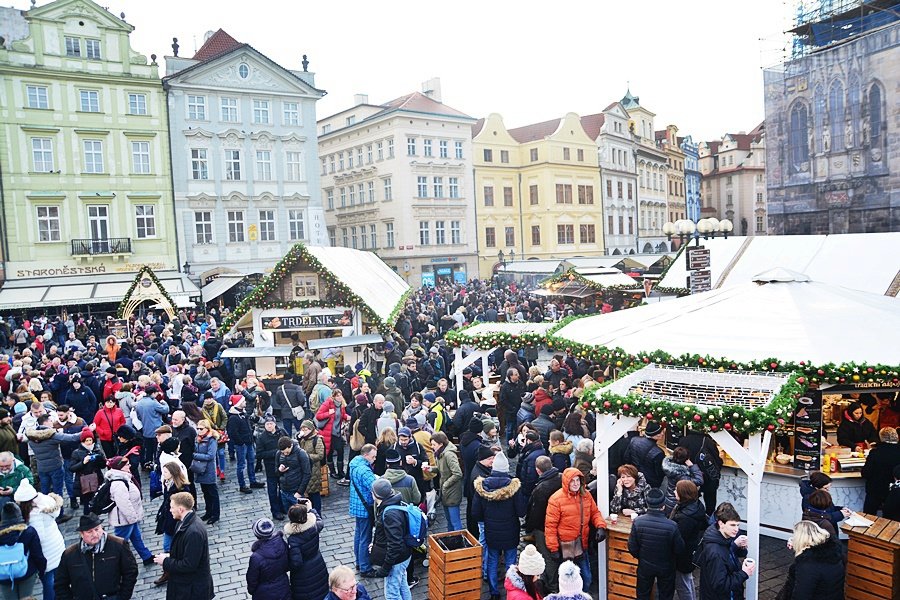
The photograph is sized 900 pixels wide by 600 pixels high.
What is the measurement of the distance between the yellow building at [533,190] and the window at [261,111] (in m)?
15.2

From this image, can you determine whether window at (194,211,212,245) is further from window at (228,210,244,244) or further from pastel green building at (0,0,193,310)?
pastel green building at (0,0,193,310)

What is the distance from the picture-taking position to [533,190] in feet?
156

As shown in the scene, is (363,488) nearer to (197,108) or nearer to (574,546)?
(574,546)

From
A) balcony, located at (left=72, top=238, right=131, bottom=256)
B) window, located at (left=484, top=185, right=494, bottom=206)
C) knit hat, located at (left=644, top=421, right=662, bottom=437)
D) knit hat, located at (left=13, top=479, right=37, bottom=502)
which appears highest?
window, located at (left=484, top=185, right=494, bottom=206)

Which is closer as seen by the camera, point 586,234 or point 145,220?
point 145,220

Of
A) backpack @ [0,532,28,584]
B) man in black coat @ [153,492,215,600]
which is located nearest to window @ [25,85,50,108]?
backpack @ [0,532,28,584]

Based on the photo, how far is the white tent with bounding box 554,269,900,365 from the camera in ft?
29.3

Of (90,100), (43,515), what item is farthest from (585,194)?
(43,515)

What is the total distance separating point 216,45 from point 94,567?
36759mm

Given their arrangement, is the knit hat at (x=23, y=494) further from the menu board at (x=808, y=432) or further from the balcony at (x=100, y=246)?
the balcony at (x=100, y=246)

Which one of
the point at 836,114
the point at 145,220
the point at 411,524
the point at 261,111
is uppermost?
the point at 261,111

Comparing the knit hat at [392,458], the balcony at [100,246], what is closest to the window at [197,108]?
the balcony at [100,246]

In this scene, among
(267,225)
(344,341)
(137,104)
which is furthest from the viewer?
(267,225)

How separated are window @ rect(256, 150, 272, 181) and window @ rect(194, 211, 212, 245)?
135 inches
